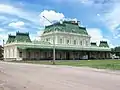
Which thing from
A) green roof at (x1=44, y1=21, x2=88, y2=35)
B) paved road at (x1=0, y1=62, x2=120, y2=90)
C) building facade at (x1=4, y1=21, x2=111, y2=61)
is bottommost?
paved road at (x1=0, y1=62, x2=120, y2=90)

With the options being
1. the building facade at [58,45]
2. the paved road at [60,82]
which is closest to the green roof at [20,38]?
the building facade at [58,45]

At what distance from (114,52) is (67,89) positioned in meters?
123

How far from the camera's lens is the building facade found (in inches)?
3767

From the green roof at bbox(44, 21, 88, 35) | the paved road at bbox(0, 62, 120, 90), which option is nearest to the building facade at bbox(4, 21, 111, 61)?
the green roof at bbox(44, 21, 88, 35)

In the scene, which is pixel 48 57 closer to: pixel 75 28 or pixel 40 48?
pixel 40 48

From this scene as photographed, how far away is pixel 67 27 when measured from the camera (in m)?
116

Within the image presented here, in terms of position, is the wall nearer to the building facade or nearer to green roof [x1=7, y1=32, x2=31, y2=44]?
the building facade

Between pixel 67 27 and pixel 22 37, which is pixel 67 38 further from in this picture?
pixel 22 37

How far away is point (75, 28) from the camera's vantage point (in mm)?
120250

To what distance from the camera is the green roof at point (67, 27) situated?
367 feet

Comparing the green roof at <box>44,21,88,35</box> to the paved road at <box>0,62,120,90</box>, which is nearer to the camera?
the paved road at <box>0,62,120,90</box>

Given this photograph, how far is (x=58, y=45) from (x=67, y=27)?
49.7 ft

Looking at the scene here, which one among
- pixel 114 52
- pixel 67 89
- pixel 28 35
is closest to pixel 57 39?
pixel 28 35

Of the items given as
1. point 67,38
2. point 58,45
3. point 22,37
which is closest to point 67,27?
point 67,38
